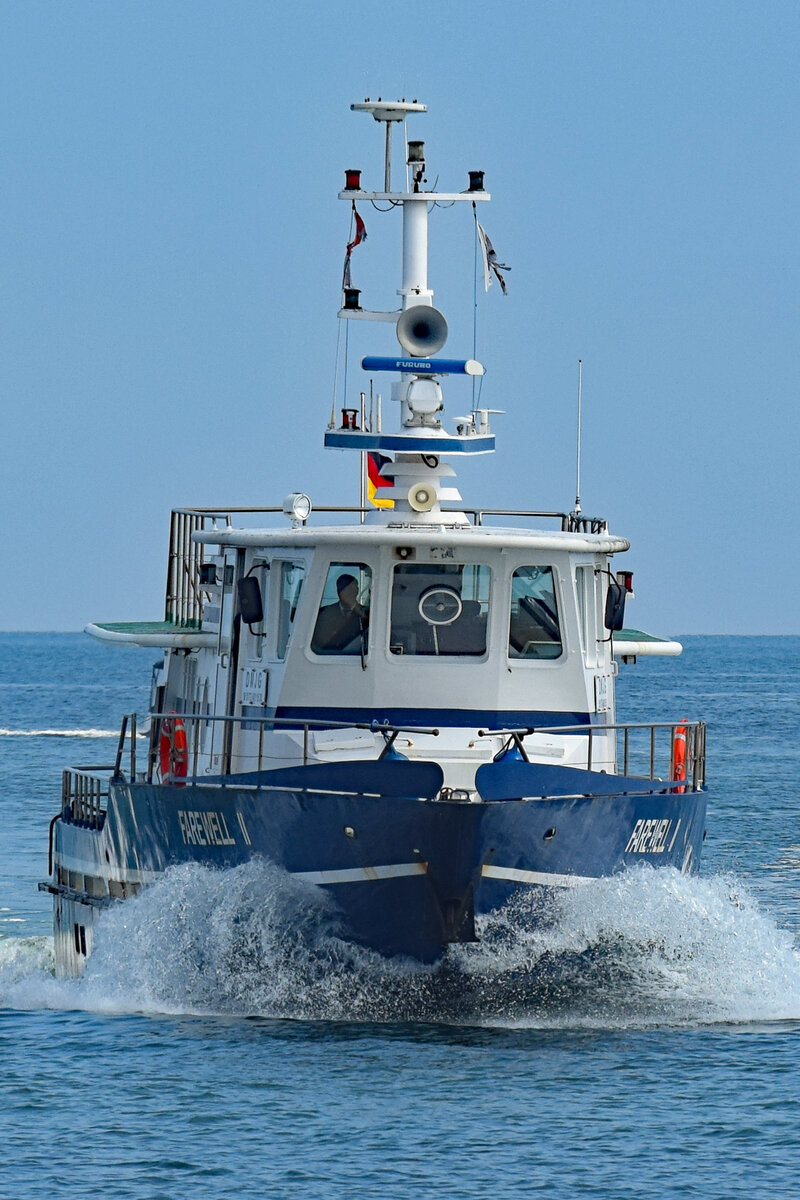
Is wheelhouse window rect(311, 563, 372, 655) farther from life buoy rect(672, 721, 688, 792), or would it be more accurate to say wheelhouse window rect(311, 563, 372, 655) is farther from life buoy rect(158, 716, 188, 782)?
life buoy rect(672, 721, 688, 792)

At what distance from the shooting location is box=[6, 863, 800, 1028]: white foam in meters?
16.7

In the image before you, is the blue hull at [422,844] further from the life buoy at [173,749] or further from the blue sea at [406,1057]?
the life buoy at [173,749]

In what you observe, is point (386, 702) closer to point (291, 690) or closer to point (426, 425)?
point (291, 690)

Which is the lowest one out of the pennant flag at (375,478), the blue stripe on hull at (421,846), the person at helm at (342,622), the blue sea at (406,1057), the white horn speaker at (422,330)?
the blue sea at (406,1057)

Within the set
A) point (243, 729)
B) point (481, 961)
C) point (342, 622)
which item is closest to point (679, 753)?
point (342, 622)

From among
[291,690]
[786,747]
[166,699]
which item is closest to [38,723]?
[786,747]

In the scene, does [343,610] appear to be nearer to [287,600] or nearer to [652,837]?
[287,600]

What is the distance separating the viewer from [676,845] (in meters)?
18.1

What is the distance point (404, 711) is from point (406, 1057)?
123 inches

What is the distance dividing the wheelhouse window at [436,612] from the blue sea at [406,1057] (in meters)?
2.54

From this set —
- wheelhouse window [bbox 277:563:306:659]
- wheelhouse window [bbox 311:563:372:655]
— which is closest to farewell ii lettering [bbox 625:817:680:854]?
wheelhouse window [bbox 311:563:372:655]

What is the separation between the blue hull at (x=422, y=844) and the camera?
1611 cm

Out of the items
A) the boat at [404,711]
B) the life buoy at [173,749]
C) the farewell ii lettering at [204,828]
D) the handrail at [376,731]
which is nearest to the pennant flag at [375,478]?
the boat at [404,711]

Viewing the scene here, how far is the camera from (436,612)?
60.5 ft
